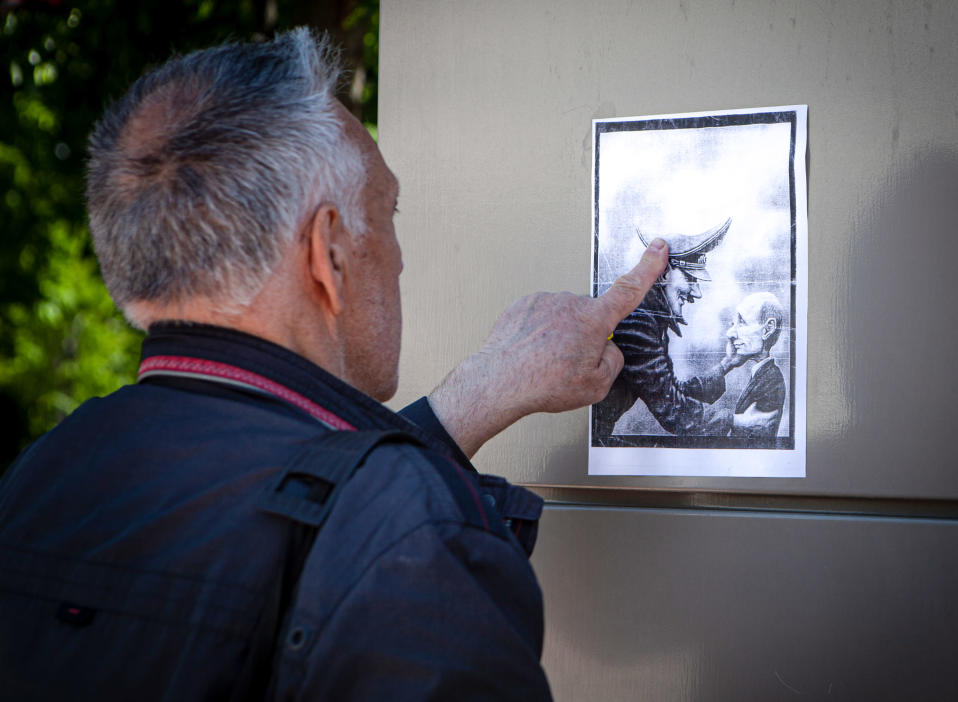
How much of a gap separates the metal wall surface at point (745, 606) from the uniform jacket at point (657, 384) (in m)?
0.14

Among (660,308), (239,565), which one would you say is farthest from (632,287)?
(239,565)

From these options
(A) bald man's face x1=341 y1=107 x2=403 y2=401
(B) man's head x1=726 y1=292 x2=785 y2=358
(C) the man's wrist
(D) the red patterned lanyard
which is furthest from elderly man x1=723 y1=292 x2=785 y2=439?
(D) the red patterned lanyard

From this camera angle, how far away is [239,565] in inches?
33.5

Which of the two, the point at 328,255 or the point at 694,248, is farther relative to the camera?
the point at 694,248

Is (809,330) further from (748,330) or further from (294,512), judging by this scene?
(294,512)

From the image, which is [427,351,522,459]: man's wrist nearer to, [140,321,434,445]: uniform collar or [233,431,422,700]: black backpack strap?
[140,321,434,445]: uniform collar

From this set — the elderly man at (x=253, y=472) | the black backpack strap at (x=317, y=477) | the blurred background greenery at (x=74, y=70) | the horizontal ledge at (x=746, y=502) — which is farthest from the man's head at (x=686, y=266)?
the blurred background greenery at (x=74, y=70)

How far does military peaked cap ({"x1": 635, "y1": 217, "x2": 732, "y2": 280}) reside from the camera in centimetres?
132

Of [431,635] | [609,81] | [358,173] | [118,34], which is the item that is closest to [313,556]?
[431,635]

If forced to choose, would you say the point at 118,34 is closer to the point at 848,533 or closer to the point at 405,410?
the point at 405,410

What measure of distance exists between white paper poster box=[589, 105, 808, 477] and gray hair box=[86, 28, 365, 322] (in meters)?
0.47

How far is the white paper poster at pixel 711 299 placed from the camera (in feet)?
4.23

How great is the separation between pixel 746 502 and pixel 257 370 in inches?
28.0

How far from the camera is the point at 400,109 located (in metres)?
1.56
